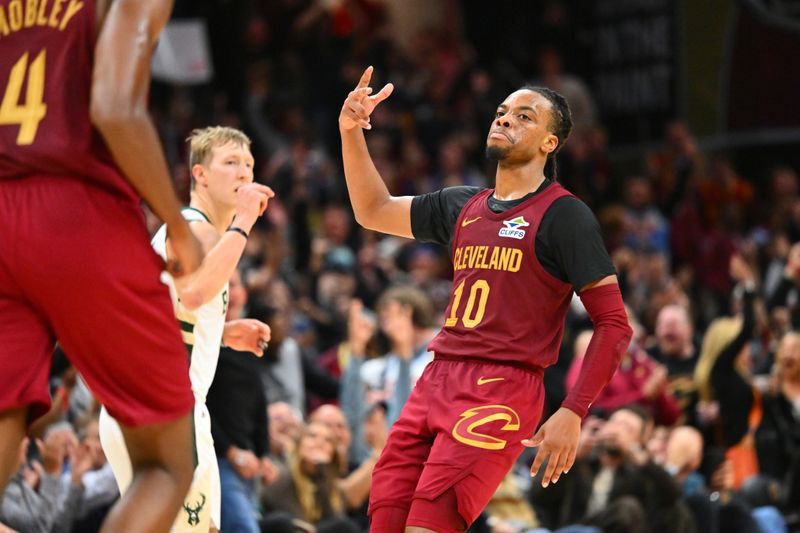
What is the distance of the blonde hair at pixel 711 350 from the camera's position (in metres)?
11.0

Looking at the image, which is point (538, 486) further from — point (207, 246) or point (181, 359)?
point (181, 359)

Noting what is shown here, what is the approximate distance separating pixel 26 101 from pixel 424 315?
627 cm

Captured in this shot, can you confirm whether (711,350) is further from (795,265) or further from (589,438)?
(589,438)

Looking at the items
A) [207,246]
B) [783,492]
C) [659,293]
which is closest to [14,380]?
[207,246]

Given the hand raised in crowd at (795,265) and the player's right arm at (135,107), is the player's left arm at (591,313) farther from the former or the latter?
the hand raised in crowd at (795,265)

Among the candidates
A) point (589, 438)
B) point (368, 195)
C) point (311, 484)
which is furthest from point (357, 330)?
point (368, 195)

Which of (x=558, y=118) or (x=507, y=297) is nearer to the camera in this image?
(x=507, y=297)

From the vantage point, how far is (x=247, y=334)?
572 cm

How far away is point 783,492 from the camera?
9.75 m

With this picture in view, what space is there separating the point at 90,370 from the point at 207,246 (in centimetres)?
149

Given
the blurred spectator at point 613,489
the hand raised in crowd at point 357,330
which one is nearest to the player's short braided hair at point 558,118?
the blurred spectator at point 613,489

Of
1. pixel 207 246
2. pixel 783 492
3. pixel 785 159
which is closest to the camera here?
pixel 207 246

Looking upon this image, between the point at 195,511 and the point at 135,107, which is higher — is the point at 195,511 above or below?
below

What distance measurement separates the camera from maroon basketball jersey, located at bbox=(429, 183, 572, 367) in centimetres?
538
